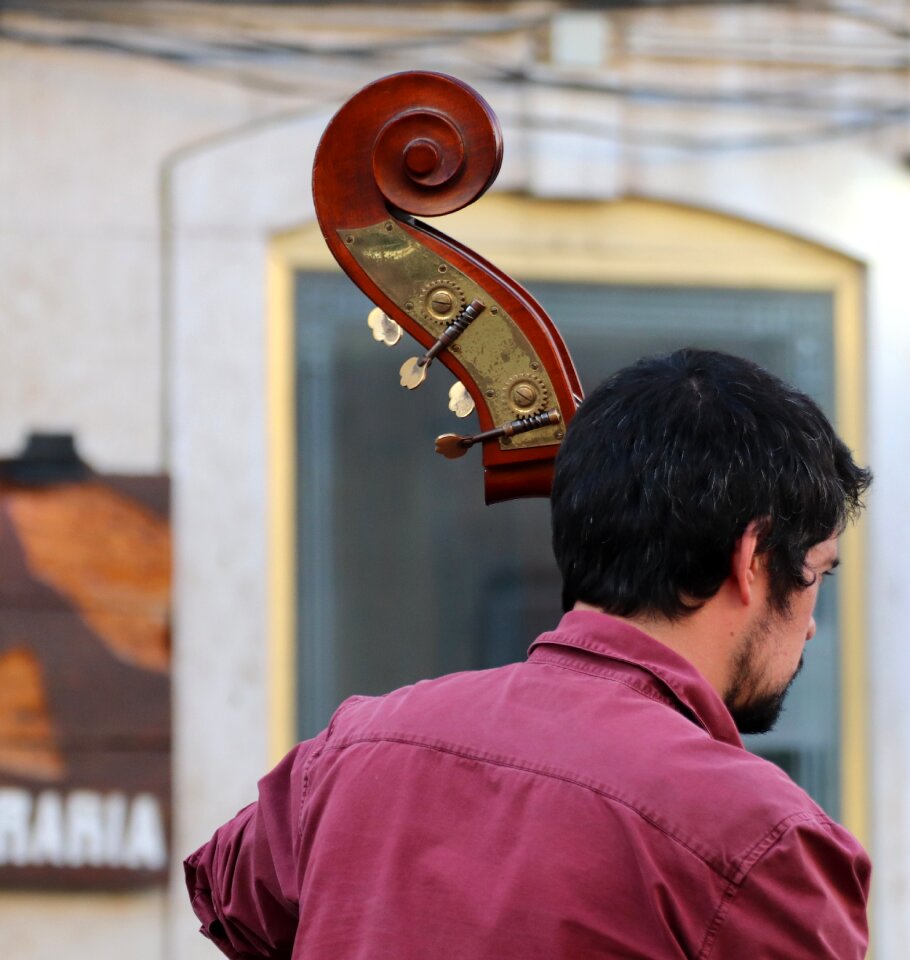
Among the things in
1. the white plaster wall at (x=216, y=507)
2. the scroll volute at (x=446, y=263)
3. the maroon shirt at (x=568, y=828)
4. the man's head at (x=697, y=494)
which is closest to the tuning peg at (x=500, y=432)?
the scroll volute at (x=446, y=263)

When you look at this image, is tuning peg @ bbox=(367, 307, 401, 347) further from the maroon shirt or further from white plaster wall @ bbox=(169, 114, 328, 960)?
white plaster wall @ bbox=(169, 114, 328, 960)

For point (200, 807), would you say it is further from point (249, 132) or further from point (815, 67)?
point (815, 67)

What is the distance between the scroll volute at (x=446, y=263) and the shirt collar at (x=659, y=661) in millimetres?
250

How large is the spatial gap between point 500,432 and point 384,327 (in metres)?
0.18

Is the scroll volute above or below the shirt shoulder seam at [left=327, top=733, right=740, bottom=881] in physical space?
above

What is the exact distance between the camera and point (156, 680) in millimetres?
4527

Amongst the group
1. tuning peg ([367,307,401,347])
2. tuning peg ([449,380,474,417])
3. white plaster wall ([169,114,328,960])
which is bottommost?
white plaster wall ([169,114,328,960])

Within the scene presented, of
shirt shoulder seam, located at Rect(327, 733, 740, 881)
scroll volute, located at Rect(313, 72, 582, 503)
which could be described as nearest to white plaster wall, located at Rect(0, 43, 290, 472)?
scroll volute, located at Rect(313, 72, 582, 503)

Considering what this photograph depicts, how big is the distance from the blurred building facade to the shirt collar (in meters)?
3.17

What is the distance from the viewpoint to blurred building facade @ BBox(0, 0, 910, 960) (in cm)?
460

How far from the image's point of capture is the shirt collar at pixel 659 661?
149 centimetres

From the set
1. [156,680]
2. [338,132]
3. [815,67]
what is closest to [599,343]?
[815,67]

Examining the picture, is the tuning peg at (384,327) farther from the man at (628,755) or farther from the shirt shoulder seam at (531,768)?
the shirt shoulder seam at (531,768)

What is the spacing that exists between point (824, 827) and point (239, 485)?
134 inches
